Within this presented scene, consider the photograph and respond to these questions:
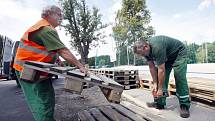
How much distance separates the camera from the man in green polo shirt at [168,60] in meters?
4.11

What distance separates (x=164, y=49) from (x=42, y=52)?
86.0 inches

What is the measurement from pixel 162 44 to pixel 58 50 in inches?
84.3

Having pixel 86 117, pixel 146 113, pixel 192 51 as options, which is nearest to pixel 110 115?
pixel 86 117

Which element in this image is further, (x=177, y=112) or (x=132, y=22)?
(x=132, y=22)

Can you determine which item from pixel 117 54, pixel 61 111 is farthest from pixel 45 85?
pixel 117 54

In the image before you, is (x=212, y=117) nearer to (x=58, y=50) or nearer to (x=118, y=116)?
(x=118, y=116)

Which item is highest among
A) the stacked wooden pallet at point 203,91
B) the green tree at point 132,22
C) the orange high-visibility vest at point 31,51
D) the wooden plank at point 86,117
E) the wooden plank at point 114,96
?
the green tree at point 132,22

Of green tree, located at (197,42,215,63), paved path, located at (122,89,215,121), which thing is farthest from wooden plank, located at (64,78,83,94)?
green tree, located at (197,42,215,63)

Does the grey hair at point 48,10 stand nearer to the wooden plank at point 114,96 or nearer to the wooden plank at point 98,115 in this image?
the wooden plank at point 114,96

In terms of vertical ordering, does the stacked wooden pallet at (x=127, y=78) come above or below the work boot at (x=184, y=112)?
above

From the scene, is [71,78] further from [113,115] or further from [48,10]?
[113,115]

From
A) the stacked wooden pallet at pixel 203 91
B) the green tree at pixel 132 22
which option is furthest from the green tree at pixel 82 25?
the stacked wooden pallet at pixel 203 91

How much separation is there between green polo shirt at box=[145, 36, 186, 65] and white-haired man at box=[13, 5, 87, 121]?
1.76m

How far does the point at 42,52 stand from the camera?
2.91 metres
